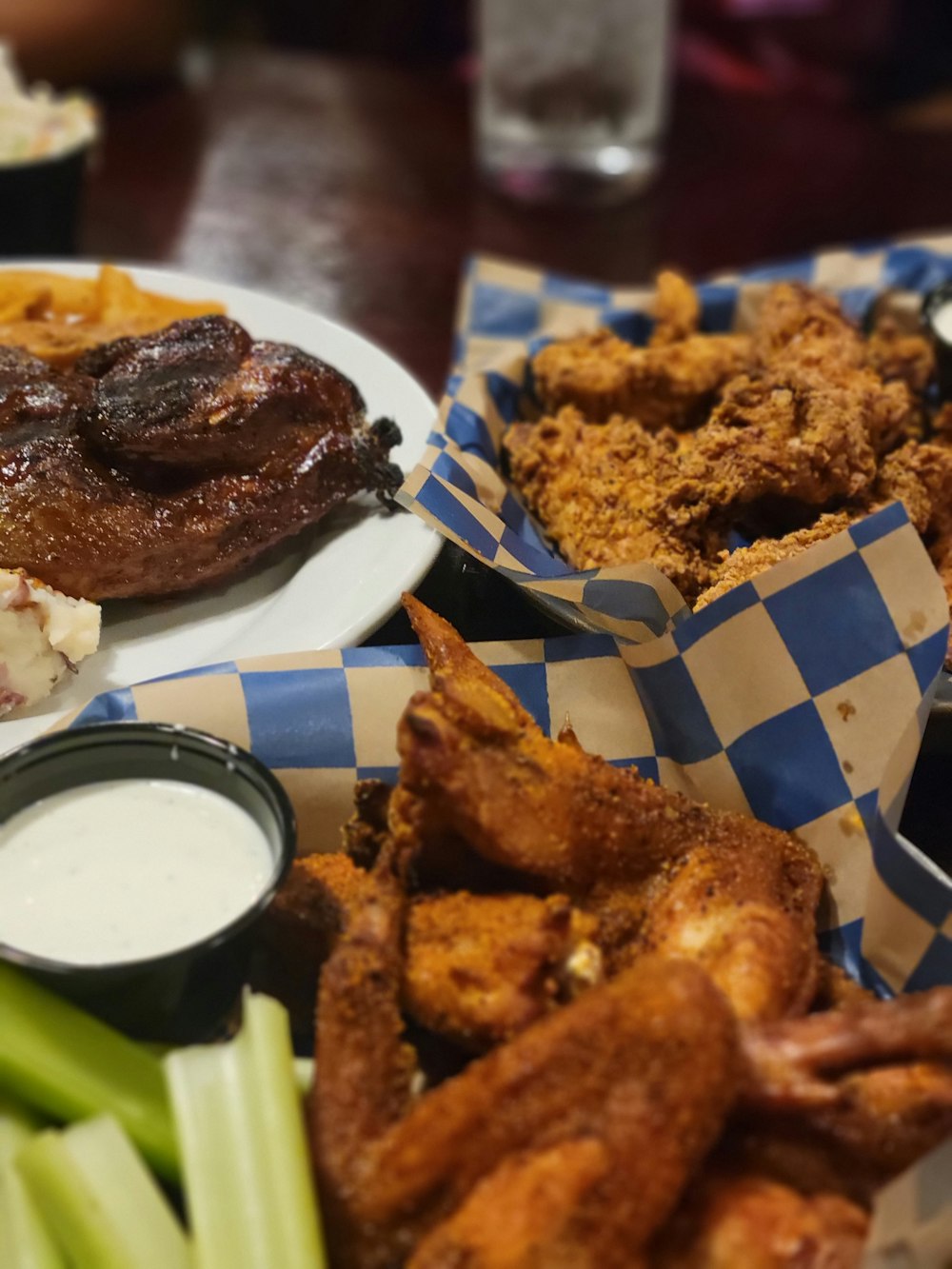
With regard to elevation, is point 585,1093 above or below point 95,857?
above

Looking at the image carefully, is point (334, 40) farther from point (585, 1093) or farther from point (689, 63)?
point (585, 1093)

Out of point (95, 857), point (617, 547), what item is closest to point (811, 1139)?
point (95, 857)

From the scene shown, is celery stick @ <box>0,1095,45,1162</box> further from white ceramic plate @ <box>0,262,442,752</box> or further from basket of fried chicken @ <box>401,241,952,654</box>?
basket of fried chicken @ <box>401,241,952,654</box>

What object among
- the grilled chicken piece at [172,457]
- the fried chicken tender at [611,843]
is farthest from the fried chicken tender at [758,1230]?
the grilled chicken piece at [172,457]

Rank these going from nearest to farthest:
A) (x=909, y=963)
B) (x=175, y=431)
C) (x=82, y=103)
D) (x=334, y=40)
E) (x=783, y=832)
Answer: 1. (x=909, y=963)
2. (x=783, y=832)
3. (x=175, y=431)
4. (x=82, y=103)
5. (x=334, y=40)

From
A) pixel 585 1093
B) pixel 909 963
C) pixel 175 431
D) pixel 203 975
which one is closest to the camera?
pixel 585 1093
